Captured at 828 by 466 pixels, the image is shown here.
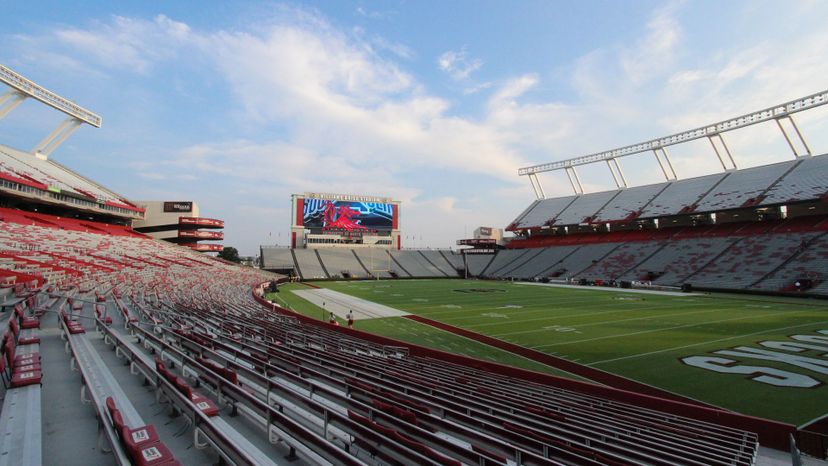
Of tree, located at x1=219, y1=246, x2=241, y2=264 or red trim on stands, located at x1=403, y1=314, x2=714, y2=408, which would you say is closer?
red trim on stands, located at x1=403, y1=314, x2=714, y2=408

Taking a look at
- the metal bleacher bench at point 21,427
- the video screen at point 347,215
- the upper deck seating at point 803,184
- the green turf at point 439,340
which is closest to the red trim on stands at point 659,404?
the green turf at point 439,340

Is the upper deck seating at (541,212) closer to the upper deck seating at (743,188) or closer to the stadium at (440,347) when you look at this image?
the stadium at (440,347)

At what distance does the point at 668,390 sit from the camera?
10.3 metres

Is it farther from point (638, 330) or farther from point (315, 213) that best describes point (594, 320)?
point (315, 213)

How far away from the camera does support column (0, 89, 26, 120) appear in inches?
1638

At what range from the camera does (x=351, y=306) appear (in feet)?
91.9

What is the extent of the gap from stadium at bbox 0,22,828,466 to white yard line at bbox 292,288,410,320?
314mm

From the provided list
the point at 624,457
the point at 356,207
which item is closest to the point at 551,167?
the point at 356,207

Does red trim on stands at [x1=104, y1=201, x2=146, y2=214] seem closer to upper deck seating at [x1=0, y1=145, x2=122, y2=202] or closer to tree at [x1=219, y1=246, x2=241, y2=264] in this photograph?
upper deck seating at [x1=0, y1=145, x2=122, y2=202]

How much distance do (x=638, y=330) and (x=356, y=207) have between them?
172ft

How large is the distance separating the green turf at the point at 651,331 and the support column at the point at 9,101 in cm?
3985

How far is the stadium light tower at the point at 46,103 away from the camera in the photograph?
137 feet

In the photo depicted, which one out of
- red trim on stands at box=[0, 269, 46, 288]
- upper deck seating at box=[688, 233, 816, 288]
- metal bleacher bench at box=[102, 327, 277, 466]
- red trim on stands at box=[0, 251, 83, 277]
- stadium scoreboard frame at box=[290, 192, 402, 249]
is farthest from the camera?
stadium scoreboard frame at box=[290, 192, 402, 249]

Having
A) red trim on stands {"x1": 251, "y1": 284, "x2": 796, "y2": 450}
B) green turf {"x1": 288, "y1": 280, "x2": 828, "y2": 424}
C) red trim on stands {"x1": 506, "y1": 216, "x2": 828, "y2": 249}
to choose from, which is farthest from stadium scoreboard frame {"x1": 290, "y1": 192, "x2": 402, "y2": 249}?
red trim on stands {"x1": 251, "y1": 284, "x2": 796, "y2": 450}
